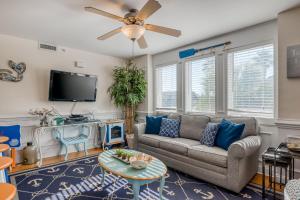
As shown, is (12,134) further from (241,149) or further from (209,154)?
(241,149)

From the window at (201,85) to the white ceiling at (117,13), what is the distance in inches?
21.3

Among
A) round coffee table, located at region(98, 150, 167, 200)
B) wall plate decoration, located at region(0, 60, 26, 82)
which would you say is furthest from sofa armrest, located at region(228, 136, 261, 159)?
wall plate decoration, located at region(0, 60, 26, 82)

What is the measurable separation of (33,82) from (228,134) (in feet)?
12.6

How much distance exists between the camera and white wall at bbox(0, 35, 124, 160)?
11.1ft

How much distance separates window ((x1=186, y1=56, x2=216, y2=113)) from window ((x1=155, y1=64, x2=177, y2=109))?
0.41 meters

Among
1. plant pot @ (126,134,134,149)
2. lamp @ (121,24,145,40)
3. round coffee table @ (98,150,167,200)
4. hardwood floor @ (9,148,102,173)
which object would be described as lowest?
hardwood floor @ (9,148,102,173)

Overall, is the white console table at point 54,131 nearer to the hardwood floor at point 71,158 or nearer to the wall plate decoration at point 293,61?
the hardwood floor at point 71,158

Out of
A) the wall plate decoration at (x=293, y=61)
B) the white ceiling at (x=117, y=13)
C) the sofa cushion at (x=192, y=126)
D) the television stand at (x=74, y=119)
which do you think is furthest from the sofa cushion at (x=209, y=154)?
the television stand at (x=74, y=119)

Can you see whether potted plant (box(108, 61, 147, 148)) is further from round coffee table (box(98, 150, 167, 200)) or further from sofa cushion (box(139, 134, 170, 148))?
round coffee table (box(98, 150, 167, 200))

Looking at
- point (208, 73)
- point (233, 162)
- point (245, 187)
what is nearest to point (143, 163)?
point (233, 162)

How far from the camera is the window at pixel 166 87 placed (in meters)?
4.43

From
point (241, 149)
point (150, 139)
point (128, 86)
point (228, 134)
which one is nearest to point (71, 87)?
point (128, 86)

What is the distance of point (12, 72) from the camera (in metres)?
3.45

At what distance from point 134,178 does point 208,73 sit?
2.67 m
